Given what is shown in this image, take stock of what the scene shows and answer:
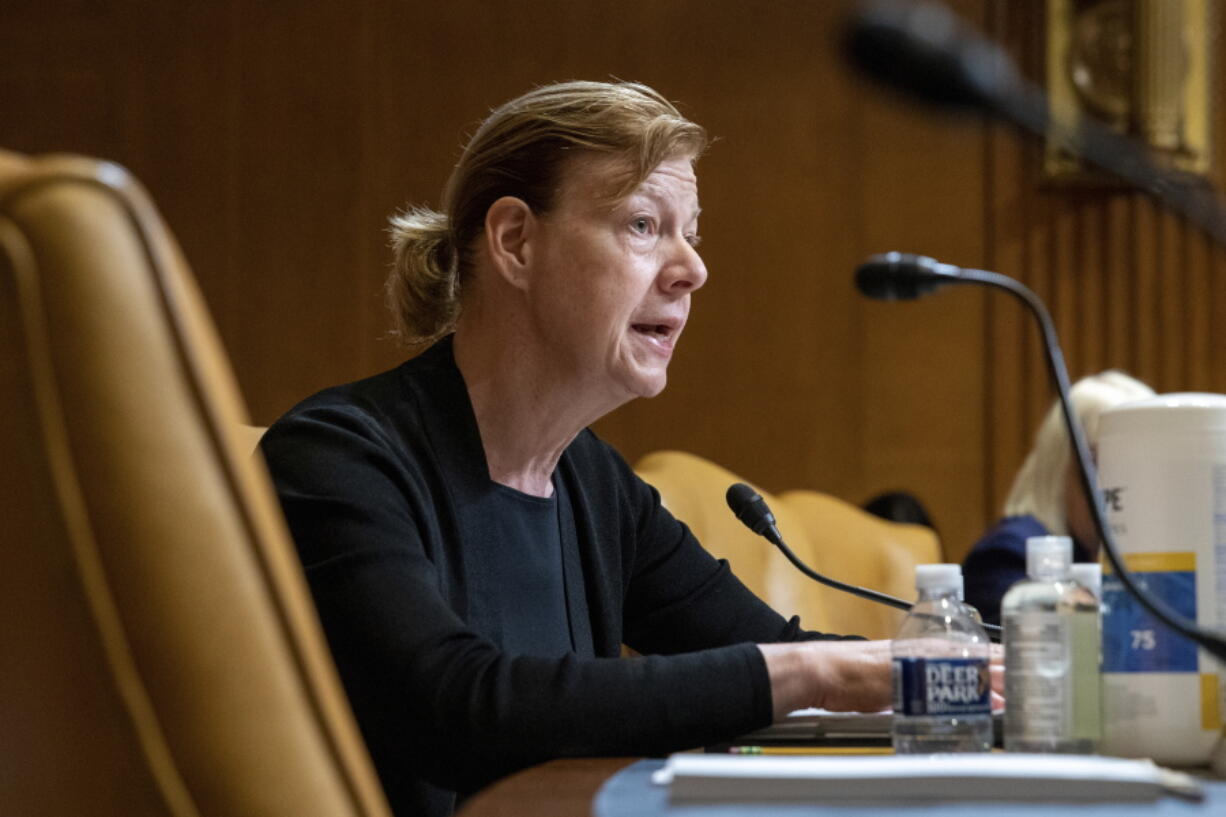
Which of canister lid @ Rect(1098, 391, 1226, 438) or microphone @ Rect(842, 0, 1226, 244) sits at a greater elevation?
microphone @ Rect(842, 0, 1226, 244)

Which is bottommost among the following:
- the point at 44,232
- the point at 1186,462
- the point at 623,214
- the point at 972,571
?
the point at 972,571

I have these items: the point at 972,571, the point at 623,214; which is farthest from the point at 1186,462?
the point at 972,571

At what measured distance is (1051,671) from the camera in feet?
2.97

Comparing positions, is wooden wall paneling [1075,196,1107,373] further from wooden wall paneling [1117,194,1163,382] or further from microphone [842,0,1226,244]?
microphone [842,0,1226,244]

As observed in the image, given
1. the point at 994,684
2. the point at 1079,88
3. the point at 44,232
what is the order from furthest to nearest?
the point at 1079,88
the point at 994,684
the point at 44,232

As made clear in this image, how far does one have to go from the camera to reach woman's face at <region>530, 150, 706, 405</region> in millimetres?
1569

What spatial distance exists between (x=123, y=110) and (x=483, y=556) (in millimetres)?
2879

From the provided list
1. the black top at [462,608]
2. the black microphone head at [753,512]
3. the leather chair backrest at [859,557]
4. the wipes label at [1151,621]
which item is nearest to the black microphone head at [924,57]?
the wipes label at [1151,621]

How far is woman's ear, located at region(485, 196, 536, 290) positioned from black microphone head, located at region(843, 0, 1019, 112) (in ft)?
3.27

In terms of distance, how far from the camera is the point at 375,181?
12.7 ft

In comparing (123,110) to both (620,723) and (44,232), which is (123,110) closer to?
(620,723)

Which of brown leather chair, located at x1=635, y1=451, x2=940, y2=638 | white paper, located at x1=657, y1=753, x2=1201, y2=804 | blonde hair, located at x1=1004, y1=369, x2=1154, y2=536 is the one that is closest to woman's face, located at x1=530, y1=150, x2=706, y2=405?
brown leather chair, located at x1=635, y1=451, x2=940, y2=638

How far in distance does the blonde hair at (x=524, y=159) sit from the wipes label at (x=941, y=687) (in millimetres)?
764

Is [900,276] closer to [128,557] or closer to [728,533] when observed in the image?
[128,557]
